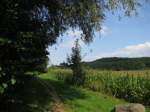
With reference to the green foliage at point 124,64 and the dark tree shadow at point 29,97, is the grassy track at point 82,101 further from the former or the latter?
the green foliage at point 124,64

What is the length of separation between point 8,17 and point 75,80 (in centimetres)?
1933

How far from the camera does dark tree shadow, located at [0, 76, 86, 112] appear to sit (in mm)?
20578

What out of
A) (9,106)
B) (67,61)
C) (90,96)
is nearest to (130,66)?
(67,61)

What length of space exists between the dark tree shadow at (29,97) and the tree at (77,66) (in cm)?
680

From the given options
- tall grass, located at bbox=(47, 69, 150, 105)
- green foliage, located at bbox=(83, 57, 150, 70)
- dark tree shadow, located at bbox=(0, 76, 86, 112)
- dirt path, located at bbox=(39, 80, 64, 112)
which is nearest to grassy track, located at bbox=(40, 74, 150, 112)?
dark tree shadow, located at bbox=(0, 76, 86, 112)

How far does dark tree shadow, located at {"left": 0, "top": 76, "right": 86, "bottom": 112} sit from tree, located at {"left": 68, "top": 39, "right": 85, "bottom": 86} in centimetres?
680

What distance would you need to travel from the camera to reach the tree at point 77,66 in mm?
35844

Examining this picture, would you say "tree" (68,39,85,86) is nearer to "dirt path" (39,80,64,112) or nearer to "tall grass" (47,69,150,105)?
"tall grass" (47,69,150,105)

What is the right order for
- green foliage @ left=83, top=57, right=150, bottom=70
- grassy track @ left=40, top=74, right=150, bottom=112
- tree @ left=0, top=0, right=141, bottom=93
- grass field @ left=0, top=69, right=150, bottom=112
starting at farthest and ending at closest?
1. green foliage @ left=83, top=57, right=150, bottom=70
2. grassy track @ left=40, top=74, right=150, bottom=112
3. grass field @ left=0, top=69, right=150, bottom=112
4. tree @ left=0, top=0, right=141, bottom=93

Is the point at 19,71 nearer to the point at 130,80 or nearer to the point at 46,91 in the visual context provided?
the point at 46,91

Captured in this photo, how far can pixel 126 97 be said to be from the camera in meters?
33.1

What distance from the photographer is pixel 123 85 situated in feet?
112

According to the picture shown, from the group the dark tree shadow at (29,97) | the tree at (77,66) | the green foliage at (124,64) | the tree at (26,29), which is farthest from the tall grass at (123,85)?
the green foliage at (124,64)

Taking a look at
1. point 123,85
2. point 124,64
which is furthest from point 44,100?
point 124,64
